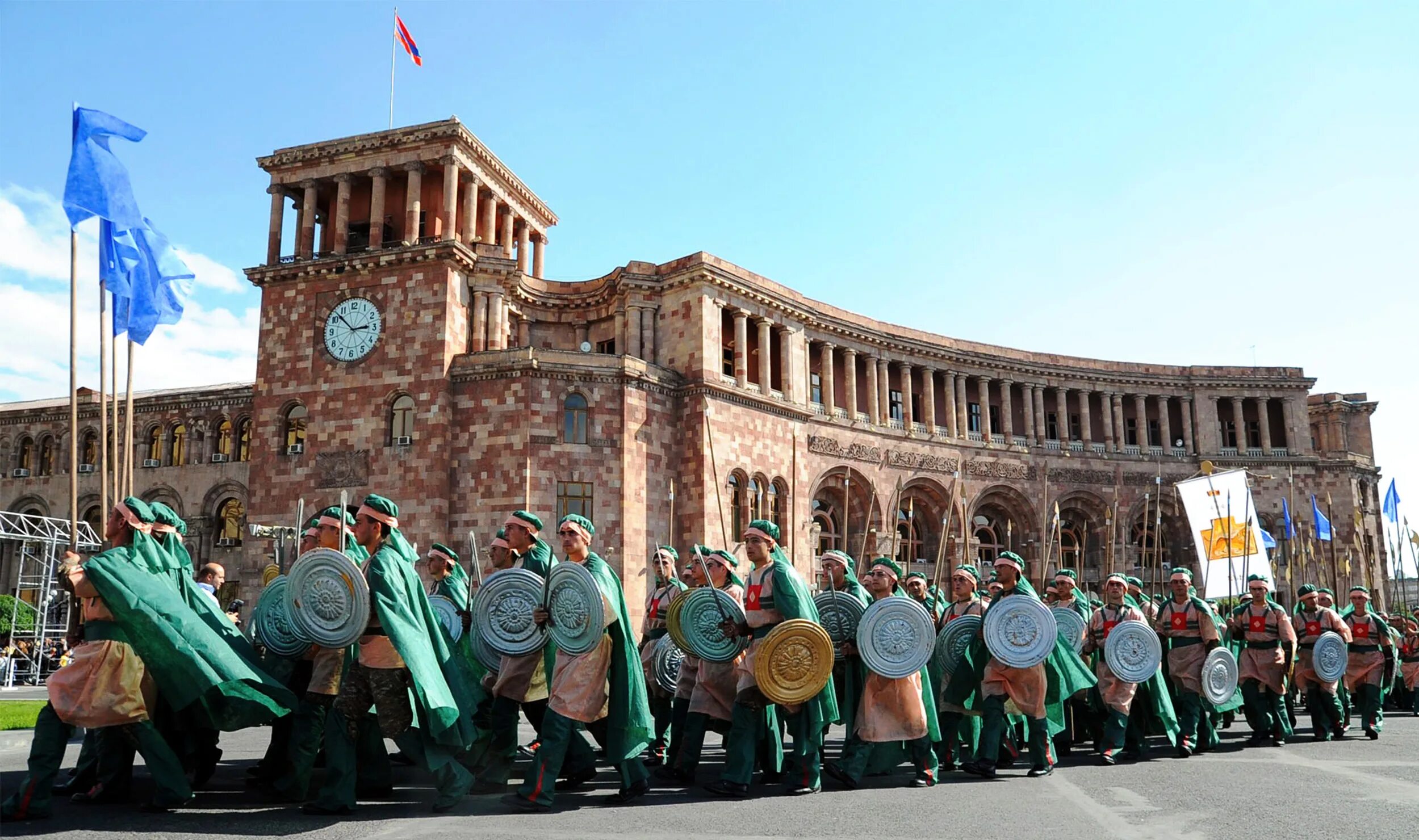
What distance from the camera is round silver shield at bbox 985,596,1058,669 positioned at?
10.2 metres

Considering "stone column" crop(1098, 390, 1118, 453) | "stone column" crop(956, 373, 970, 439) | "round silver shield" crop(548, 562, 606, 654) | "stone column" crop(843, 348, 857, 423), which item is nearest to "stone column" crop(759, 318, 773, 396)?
"stone column" crop(843, 348, 857, 423)

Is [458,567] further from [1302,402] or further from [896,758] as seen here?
[1302,402]

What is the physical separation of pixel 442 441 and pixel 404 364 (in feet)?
9.39

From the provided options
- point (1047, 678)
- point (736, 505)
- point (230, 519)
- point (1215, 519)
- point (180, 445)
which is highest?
point (180, 445)

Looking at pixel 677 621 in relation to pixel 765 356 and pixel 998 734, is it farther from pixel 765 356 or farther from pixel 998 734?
pixel 765 356

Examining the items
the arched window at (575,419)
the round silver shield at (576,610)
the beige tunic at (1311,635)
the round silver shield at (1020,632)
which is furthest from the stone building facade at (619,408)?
the round silver shield at (576,610)

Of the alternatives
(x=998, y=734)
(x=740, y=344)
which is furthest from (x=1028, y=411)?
(x=998, y=734)

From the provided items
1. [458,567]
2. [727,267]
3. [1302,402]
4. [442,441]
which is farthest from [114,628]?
[1302,402]

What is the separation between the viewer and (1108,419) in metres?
45.2

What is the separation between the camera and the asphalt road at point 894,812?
281 inches

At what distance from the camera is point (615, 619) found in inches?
340

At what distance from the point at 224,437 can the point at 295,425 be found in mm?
8880

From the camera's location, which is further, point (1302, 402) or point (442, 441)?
point (1302, 402)

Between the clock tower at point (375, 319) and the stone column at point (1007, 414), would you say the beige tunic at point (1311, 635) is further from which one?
the stone column at point (1007, 414)
